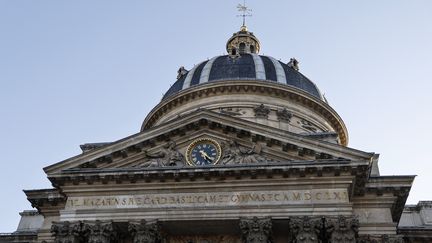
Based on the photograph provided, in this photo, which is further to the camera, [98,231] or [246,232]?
[98,231]

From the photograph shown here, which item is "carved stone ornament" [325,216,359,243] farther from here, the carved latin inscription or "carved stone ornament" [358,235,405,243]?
"carved stone ornament" [358,235,405,243]

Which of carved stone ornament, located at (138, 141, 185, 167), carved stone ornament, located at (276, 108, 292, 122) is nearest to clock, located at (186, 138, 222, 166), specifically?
carved stone ornament, located at (138, 141, 185, 167)

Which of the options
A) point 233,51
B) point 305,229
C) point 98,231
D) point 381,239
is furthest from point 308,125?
point 98,231

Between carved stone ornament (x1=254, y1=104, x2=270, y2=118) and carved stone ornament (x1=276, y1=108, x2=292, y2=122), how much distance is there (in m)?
0.74

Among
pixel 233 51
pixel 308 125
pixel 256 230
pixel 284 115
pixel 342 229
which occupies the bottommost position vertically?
pixel 342 229

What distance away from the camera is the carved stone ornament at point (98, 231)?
2367cm

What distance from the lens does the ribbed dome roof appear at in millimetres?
42469

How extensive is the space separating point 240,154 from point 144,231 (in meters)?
4.95

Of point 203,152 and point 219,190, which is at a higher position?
point 203,152

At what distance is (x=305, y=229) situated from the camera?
22.5m

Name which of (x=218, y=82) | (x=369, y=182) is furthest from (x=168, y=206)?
(x=218, y=82)

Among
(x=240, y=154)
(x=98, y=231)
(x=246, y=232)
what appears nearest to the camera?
(x=246, y=232)

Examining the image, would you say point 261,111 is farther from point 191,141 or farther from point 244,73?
point 191,141

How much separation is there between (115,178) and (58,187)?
2.60 meters
